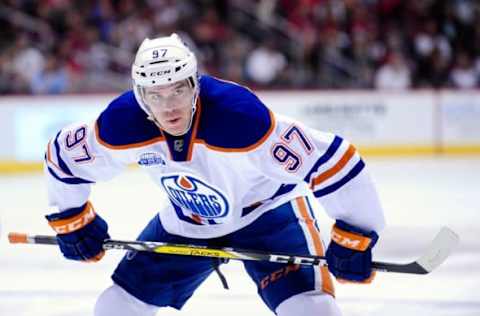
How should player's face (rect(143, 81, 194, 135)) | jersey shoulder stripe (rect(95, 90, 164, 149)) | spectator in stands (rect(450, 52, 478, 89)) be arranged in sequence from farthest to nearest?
1. spectator in stands (rect(450, 52, 478, 89))
2. jersey shoulder stripe (rect(95, 90, 164, 149))
3. player's face (rect(143, 81, 194, 135))

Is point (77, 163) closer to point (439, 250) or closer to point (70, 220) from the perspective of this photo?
point (70, 220)

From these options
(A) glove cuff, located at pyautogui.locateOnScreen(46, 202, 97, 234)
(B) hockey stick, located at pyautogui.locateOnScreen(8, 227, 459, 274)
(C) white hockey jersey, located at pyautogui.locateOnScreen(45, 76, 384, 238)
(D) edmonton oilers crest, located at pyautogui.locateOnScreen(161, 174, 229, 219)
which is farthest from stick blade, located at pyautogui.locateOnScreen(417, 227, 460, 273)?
(A) glove cuff, located at pyautogui.locateOnScreen(46, 202, 97, 234)

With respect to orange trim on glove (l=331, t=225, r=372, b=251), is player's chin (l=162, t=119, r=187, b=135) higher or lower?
higher

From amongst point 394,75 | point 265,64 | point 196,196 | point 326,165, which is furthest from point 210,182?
point 394,75

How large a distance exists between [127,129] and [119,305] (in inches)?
21.7

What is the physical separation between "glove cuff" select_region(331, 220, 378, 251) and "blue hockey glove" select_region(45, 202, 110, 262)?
0.82m

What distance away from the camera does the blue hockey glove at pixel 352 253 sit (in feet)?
8.11

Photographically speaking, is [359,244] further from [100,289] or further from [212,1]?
[212,1]

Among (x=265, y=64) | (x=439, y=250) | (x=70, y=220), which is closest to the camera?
(x=439, y=250)

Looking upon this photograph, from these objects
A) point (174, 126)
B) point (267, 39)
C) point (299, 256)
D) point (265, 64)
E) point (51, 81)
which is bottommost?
point (51, 81)

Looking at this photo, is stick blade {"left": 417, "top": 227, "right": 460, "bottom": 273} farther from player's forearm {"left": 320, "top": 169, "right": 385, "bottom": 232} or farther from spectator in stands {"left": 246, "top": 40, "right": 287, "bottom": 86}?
spectator in stands {"left": 246, "top": 40, "right": 287, "bottom": 86}

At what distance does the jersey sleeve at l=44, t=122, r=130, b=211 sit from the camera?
2.62 m

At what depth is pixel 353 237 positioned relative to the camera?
2473 millimetres

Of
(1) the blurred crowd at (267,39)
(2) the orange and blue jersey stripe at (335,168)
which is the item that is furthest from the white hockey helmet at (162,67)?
(1) the blurred crowd at (267,39)
